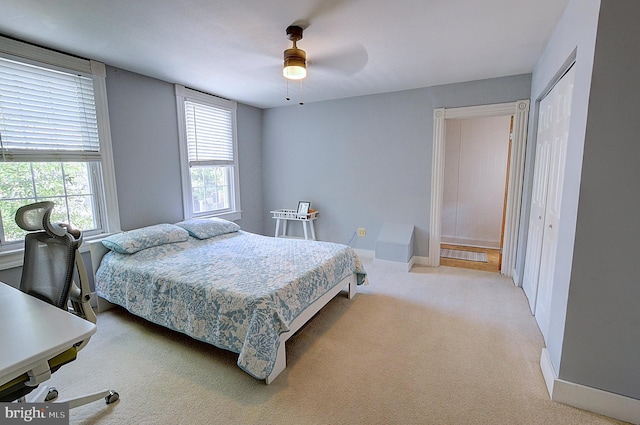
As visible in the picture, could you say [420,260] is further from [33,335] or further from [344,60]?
[33,335]

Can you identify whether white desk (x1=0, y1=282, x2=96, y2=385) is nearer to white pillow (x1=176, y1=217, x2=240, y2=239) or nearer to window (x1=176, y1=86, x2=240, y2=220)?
white pillow (x1=176, y1=217, x2=240, y2=239)

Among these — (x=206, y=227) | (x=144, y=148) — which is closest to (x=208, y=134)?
(x=144, y=148)

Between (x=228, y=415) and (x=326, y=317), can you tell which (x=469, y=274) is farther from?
(x=228, y=415)

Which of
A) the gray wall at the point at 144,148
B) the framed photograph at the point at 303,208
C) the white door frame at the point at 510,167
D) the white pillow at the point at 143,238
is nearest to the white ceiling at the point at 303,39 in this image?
the gray wall at the point at 144,148

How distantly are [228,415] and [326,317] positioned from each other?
118 centimetres

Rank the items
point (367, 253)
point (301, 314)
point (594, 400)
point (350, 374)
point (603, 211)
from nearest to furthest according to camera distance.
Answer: point (603, 211) < point (594, 400) < point (350, 374) < point (301, 314) < point (367, 253)

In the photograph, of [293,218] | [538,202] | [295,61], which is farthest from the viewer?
[293,218]

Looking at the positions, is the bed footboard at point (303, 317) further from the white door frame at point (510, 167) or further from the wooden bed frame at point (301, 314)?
the white door frame at point (510, 167)

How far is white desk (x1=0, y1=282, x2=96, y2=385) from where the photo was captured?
973 millimetres

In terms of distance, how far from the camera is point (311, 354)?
2.06m

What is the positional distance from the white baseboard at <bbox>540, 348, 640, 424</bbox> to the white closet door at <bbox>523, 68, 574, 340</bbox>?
58cm

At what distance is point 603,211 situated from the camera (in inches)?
56.5

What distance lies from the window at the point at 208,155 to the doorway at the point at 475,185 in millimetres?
3434

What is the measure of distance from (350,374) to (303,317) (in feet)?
1.64
